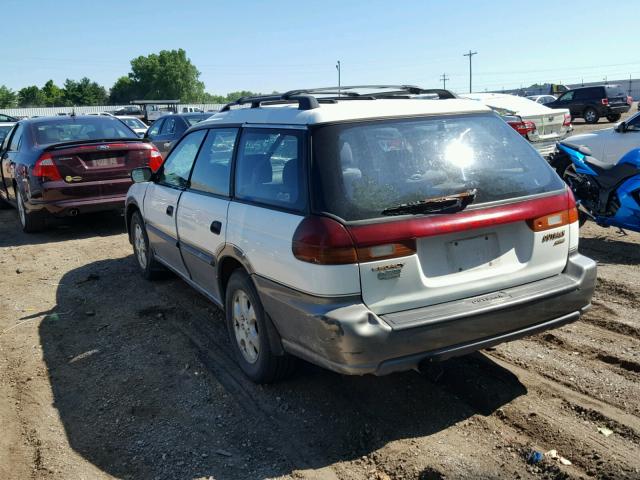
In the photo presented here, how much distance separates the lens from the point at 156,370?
14.7 ft

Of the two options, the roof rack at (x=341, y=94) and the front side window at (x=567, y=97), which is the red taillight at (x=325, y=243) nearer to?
the roof rack at (x=341, y=94)

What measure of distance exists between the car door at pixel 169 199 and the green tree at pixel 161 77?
139629 mm

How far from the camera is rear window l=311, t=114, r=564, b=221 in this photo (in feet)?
10.8

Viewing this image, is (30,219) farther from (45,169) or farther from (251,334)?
(251,334)

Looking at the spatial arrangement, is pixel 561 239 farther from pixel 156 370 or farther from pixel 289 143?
pixel 156 370

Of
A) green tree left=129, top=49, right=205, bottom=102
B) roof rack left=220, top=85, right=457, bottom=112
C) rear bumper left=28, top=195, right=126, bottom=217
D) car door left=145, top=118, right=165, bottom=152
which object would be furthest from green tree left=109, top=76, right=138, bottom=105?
roof rack left=220, top=85, right=457, bottom=112

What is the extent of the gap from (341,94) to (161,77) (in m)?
145

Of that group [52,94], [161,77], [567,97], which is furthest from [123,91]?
[567,97]

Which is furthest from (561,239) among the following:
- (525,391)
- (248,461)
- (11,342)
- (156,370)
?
(11,342)

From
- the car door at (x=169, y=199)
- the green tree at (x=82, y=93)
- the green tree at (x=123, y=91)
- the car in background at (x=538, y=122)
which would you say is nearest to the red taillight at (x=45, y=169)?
the car door at (x=169, y=199)

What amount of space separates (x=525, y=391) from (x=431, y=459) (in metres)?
0.96

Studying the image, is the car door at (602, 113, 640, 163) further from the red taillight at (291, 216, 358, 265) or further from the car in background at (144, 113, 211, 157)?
the red taillight at (291, 216, 358, 265)

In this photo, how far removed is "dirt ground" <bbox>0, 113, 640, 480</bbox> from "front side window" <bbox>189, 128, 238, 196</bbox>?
125 cm

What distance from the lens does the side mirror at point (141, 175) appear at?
19.7 feet
